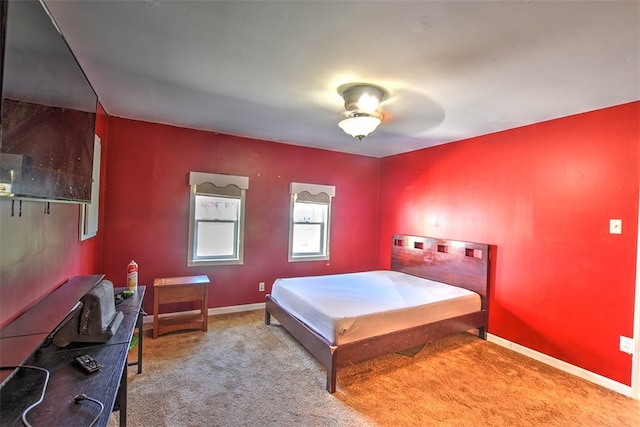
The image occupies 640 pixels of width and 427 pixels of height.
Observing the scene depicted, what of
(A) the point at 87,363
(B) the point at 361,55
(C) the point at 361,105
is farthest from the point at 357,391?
(B) the point at 361,55

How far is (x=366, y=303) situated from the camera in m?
2.83

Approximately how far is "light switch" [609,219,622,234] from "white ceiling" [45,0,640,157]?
0.97 metres

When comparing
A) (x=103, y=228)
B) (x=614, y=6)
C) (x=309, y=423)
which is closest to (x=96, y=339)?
(x=309, y=423)

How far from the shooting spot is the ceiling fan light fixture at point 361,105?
91.4 inches

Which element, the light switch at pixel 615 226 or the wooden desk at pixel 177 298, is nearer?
the light switch at pixel 615 226

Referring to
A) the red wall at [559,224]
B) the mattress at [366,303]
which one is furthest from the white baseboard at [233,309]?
the red wall at [559,224]

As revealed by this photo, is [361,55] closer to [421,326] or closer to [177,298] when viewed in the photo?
[421,326]

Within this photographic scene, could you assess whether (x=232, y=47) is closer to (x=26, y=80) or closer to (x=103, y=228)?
(x=26, y=80)

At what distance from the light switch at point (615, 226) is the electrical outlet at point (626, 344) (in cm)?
85

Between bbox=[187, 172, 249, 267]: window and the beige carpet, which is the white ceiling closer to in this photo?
bbox=[187, 172, 249, 267]: window

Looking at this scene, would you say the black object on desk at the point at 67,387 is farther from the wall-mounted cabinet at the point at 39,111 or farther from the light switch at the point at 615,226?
the light switch at the point at 615,226

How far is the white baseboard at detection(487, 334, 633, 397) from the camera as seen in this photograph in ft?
7.99

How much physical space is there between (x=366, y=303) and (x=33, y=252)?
94.8 inches

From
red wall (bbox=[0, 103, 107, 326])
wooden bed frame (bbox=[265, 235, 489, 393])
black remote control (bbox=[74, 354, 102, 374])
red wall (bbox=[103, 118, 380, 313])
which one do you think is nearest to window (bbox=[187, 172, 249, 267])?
red wall (bbox=[103, 118, 380, 313])
